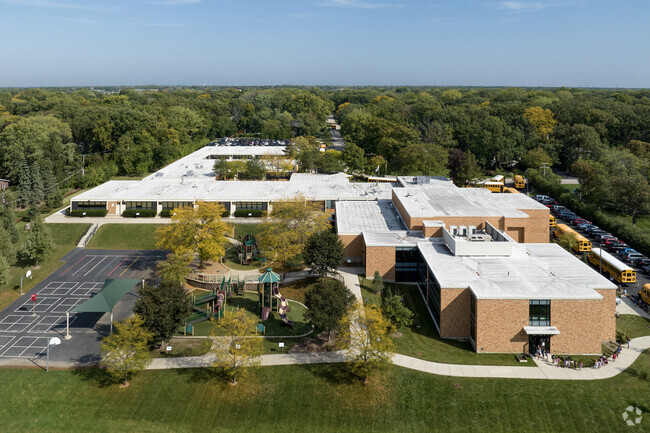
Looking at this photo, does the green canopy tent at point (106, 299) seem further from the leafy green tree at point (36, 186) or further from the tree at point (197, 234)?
the leafy green tree at point (36, 186)

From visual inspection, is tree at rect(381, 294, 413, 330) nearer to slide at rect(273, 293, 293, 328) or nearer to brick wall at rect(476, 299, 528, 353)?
brick wall at rect(476, 299, 528, 353)

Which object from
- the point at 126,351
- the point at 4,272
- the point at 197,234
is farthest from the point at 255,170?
the point at 126,351

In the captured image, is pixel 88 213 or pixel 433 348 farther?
pixel 88 213

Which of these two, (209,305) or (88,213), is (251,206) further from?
(209,305)

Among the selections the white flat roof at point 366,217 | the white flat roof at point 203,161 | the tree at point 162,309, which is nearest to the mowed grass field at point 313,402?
the tree at point 162,309

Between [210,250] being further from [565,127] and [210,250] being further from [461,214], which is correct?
[565,127]

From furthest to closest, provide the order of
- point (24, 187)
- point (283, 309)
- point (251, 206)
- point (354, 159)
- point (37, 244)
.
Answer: point (354, 159), point (24, 187), point (251, 206), point (37, 244), point (283, 309)

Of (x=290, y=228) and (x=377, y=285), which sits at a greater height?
(x=290, y=228)
